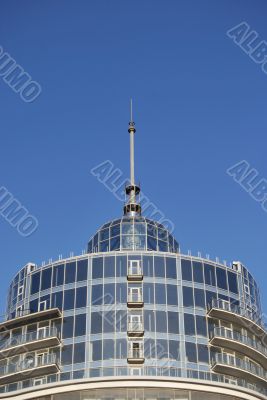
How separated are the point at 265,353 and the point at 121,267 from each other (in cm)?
1528

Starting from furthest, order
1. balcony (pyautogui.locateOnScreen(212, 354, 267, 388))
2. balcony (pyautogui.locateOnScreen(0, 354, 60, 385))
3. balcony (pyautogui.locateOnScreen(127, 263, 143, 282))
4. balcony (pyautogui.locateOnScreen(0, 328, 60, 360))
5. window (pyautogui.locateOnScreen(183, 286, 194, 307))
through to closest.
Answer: balcony (pyautogui.locateOnScreen(127, 263, 143, 282)), window (pyautogui.locateOnScreen(183, 286, 194, 307)), balcony (pyautogui.locateOnScreen(0, 328, 60, 360)), balcony (pyautogui.locateOnScreen(212, 354, 267, 388)), balcony (pyautogui.locateOnScreen(0, 354, 60, 385))

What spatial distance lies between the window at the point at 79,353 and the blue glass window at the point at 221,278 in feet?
45.5

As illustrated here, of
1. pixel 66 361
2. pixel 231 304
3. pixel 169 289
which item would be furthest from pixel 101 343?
pixel 231 304

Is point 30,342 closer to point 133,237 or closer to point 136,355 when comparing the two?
point 136,355

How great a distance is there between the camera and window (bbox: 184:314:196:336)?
68500mm

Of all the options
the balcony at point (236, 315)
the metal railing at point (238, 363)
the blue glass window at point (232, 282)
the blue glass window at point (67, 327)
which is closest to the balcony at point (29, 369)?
the blue glass window at point (67, 327)

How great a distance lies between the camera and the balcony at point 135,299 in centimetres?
6875

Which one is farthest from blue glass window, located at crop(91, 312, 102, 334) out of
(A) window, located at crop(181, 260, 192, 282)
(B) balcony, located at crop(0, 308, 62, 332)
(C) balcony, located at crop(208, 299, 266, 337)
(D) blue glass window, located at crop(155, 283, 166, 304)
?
(C) balcony, located at crop(208, 299, 266, 337)

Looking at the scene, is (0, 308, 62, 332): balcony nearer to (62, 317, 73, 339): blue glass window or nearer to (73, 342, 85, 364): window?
(62, 317, 73, 339): blue glass window

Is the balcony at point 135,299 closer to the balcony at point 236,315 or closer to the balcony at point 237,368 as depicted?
the balcony at point 236,315

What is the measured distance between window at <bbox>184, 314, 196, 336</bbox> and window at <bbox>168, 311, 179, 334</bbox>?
781 millimetres

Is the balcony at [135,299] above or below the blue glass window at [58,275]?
below

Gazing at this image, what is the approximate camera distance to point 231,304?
72.4 metres

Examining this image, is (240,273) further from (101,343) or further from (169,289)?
(101,343)
